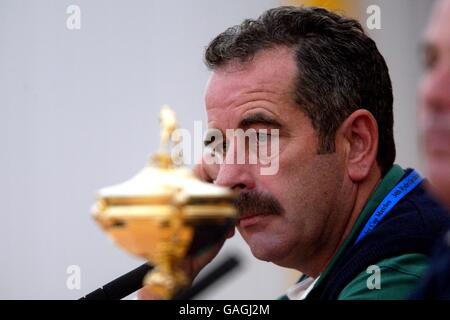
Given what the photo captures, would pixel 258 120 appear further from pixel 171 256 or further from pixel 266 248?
pixel 171 256

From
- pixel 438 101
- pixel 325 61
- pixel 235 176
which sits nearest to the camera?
pixel 438 101

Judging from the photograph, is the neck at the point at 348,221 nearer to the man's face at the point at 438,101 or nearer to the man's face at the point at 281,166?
the man's face at the point at 281,166

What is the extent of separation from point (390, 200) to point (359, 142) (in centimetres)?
14

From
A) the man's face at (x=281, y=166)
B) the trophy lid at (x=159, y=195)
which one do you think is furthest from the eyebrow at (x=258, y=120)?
the trophy lid at (x=159, y=195)

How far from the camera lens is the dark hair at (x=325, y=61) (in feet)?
5.73

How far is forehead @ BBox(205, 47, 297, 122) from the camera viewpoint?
1677 millimetres

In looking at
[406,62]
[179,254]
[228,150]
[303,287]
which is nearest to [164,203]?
[179,254]

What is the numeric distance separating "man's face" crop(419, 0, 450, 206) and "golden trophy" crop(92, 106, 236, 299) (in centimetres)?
21

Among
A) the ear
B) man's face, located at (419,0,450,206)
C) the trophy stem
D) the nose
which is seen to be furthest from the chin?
man's face, located at (419,0,450,206)

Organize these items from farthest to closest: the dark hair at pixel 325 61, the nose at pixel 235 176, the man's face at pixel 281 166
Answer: the dark hair at pixel 325 61 < the man's face at pixel 281 166 < the nose at pixel 235 176

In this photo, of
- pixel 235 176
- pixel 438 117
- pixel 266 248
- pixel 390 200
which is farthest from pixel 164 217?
pixel 390 200

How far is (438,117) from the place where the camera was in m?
0.81

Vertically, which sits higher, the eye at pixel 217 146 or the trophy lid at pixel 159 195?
the eye at pixel 217 146
